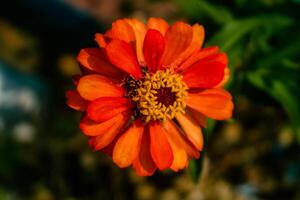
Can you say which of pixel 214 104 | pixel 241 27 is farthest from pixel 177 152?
pixel 241 27

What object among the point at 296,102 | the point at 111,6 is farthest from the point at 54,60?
the point at 296,102

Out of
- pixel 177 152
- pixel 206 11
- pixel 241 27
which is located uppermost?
pixel 206 11

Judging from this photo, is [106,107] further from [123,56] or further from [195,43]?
[195,43]

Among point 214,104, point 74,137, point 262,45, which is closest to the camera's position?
point 214,104

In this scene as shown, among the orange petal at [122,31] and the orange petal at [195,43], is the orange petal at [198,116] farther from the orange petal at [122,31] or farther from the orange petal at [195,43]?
the orange petal at [122,31]

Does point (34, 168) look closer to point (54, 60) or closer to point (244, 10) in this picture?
point (54, 60)
